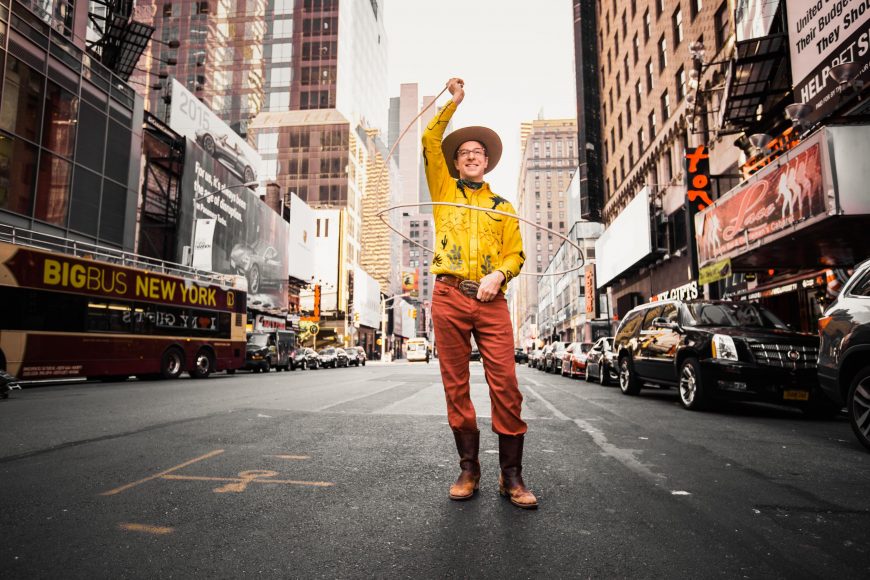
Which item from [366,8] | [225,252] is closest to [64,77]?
[225,252]

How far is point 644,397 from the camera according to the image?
35.8 feet

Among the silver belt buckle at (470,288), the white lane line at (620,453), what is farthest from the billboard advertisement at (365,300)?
the silver belt buckle at (470,288)

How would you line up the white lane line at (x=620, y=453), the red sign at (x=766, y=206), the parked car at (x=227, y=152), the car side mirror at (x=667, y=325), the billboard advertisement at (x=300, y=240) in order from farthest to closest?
the billboard advertisement at (x=300, y=240) < the parked car at (x=227, y=152) < the red sign at (x=766, y=206) < the car side mirror at (x=667, y=325) < the white lane line at (x=620, y=453)

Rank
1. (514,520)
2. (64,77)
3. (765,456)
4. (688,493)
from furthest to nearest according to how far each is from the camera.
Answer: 1. (64,77)
2. (765,456)
3. (688,493)
4. (514,520)

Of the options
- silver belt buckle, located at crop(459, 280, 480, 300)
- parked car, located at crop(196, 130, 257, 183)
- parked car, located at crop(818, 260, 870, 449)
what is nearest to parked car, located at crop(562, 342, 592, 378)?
parked car, located at crop(818, 260, 870, 449)

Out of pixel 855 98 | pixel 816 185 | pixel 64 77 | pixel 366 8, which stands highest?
pixel 366 8

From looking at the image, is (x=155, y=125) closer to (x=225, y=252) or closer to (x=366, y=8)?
(x=225, y=252)

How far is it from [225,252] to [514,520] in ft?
131

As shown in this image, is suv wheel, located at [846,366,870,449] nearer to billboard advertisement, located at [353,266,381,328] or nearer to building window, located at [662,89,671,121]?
building window, located at [662,89,671,121]

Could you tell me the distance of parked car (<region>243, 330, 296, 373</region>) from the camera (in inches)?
1035

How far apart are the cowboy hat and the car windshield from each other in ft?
20.9

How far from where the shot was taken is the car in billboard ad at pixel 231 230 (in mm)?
34219

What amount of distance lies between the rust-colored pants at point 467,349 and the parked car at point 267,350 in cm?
2289

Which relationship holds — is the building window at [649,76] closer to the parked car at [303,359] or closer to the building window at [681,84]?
the building window at [681,84]
